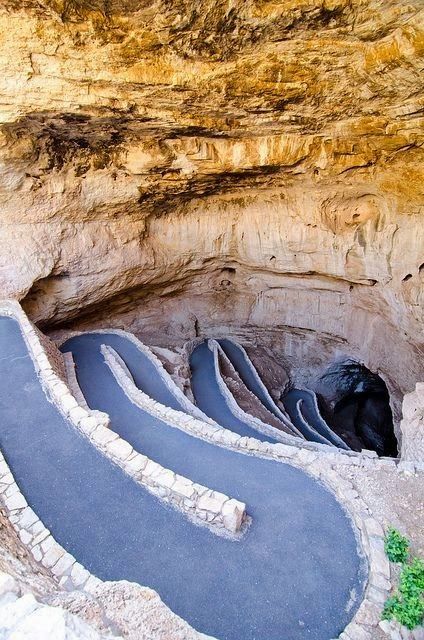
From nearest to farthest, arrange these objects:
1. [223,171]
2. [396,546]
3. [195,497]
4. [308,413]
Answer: [396,546]
[195,497]
[223,171]
[308,413]

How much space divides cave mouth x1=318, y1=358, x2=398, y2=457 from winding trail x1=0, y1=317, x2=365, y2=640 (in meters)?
11.1

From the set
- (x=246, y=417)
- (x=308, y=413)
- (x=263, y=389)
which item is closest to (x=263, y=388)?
(x=263, y=389)

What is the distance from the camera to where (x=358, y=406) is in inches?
777

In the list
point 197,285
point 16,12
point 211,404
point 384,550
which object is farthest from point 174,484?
point 197,285

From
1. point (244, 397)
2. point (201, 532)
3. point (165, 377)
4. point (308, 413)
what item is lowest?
point (308, 413)

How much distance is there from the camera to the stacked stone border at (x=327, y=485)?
14.8ft

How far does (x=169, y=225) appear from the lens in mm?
14977

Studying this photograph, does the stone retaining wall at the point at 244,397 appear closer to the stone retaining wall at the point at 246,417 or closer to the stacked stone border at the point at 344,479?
the stone retaining wall at the point at 246,417

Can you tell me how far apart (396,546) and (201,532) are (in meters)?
2.83

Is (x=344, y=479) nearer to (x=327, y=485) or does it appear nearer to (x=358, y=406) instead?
(x=327, y=485)

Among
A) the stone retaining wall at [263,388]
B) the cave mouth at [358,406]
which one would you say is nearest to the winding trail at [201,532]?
the stone retaining wall at [263,388]

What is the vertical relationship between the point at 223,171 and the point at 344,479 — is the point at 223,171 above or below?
above

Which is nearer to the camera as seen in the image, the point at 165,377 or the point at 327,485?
the point at 327,485

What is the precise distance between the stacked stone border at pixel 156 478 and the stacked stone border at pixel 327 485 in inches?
59.2
